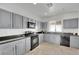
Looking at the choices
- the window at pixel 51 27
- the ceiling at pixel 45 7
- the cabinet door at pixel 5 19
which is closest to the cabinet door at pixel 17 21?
the cabinet door at pixel 5 19

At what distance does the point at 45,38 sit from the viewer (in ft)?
21.4

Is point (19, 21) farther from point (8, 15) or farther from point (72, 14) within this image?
point (72, 14)

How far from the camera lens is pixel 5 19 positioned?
298 cm

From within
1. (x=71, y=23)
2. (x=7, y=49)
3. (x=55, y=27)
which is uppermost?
(x=71, y=23)

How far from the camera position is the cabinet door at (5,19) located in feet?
9.29

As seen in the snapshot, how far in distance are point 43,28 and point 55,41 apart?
6.11 feet

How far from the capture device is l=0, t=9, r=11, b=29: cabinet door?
2.83 meters

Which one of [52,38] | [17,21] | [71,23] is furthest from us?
[52,38]

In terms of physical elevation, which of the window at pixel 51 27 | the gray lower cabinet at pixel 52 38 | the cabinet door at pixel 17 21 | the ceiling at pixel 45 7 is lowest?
the gray lower cabinet at pixel 52 38

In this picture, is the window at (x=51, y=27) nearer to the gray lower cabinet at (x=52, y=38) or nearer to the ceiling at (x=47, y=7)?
the gray lower cabinet at (x=52, y=38)

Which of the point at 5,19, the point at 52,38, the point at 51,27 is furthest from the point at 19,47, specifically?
the point at 51,27

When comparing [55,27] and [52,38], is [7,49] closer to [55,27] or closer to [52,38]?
[52,38]

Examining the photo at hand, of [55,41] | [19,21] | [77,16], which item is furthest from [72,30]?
[19,21]

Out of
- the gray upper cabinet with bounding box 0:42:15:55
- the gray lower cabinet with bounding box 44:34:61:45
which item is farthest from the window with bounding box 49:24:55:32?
the gray upper cabinet with bounding box 0:42:15:55
